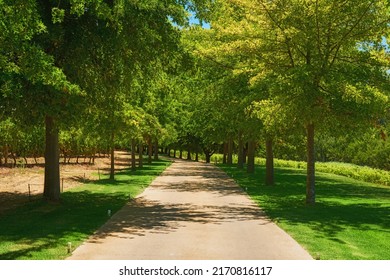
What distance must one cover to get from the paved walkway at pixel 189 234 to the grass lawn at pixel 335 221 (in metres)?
0.50

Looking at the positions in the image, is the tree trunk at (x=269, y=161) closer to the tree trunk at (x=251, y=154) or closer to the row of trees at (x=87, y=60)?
the tree trunk at (x=251, y=154)

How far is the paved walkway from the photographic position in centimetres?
968

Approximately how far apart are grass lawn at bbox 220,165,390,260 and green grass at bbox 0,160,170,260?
215 inches

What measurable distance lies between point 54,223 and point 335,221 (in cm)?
859

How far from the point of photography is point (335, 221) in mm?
14688

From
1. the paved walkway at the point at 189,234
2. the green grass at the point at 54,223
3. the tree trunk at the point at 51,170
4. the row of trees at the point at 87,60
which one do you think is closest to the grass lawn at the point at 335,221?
the paved walkway at the point at 189,234

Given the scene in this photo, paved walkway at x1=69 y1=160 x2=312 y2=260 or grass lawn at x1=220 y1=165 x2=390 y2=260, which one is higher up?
paved walkway at x1=69 y1=160 x2=312 y2=260

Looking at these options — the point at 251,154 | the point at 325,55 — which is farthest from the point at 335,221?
the point at 251,154

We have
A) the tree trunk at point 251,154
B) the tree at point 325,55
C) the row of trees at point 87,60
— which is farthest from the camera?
the tree trunk at point 251,154

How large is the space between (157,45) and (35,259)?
32.4ft

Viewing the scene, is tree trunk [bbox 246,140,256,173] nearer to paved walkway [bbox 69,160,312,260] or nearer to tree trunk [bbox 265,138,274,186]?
tree trunk [bbox 265,138,274,186]

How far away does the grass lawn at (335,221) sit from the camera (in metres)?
10.4

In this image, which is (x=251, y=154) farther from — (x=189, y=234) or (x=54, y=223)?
(x=189, y=234)

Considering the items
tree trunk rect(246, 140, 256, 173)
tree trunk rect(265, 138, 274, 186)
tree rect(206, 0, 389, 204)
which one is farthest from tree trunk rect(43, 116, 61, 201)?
tree trunk rect(246, 140, 256, 173)
